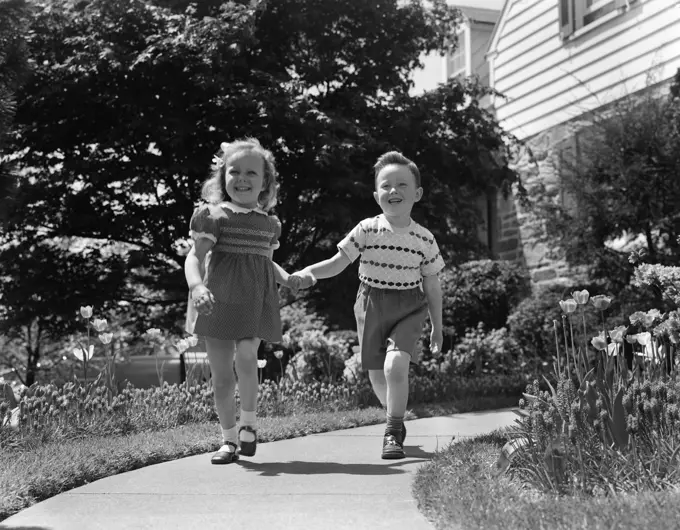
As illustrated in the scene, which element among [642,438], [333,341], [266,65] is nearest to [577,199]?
[333,341]

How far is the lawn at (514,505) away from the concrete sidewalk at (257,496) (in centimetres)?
10

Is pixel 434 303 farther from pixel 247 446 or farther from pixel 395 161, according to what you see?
pixel 247 446

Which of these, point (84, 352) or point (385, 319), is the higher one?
point (385, 319)

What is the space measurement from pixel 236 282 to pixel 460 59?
11.7 metres

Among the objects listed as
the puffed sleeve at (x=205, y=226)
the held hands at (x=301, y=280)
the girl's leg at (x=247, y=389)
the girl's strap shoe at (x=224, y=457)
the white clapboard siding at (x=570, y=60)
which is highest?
the white clapboard siding at (x=570, y=60)

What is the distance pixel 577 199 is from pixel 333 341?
2.88 metres

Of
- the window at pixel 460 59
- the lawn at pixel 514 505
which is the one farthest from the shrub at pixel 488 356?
the window at pixel 460 59

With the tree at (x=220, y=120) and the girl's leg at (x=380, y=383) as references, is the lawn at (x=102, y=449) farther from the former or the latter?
the tree at (x=220, y=120)

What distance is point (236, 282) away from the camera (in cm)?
428

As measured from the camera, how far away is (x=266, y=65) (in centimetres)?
895

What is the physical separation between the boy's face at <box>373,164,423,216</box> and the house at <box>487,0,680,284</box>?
499cm

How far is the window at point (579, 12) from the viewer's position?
10.6m

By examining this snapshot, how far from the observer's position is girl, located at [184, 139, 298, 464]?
13.9 ft

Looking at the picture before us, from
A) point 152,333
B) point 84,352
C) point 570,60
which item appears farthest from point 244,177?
point 570,60
